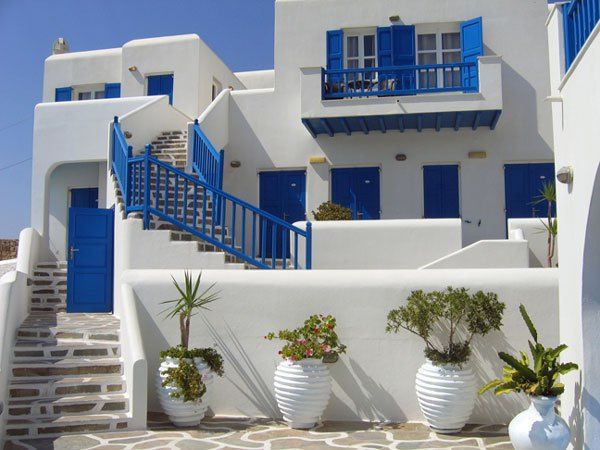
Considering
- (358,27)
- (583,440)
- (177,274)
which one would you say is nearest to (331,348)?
(177,274)

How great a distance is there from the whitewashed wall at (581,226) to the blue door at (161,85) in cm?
1341

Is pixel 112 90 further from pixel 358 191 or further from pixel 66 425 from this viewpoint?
pixel 66 425

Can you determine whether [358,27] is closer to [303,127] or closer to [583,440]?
[303,127]

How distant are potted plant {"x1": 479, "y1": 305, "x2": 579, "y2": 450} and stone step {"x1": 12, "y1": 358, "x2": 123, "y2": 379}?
17.0 feet

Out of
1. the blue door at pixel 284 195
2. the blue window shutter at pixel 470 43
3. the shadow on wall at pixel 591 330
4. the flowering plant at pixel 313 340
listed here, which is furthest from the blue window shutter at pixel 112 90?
Answer: the shadow on wall at pixel 591 330

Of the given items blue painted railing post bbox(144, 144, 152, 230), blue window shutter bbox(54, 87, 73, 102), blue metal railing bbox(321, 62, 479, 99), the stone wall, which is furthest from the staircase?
the stone wall

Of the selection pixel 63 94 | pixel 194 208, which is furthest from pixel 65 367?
pixel 63 94

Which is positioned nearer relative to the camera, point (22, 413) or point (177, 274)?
point (22, 413)

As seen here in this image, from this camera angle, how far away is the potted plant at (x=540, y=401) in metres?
6.05

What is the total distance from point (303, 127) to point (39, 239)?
6568mm

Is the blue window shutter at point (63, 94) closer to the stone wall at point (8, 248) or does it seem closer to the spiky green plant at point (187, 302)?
the stone wall at point (8, 248)

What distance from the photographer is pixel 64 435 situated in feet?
24.9

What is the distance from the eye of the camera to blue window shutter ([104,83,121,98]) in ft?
63.3

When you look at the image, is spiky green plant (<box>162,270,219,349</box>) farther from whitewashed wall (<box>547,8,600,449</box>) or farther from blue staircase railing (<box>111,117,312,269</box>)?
whitewashed wall (<box>547,8,600,449</box>)
